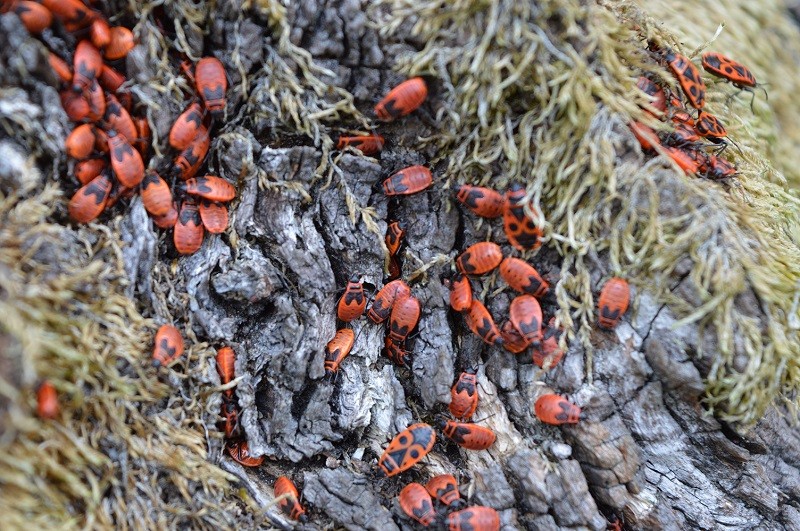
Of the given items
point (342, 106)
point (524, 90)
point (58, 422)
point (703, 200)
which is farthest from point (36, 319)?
point (703, 200)

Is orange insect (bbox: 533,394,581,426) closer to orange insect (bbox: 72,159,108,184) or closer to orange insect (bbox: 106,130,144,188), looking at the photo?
orange insect (bbox: 106,130,144,188)

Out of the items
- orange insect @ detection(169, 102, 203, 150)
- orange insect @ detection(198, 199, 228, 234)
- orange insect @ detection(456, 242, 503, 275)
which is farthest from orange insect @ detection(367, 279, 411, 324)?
orange insect @ detection(169, 102, 203, 150)

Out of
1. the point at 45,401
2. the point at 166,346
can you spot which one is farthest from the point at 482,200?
the point at 45,401

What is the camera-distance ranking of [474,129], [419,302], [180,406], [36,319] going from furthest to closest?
[419,302] → [474,129] → [180,406] → [36,319]

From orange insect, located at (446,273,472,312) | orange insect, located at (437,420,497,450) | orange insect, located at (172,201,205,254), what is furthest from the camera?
orange insect, located at (446,273,472,312)

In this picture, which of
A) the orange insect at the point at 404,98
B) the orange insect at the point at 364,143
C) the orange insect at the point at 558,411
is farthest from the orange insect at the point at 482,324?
the orange insect at the point at 404,98

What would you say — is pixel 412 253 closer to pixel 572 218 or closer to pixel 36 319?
pixel 572 218

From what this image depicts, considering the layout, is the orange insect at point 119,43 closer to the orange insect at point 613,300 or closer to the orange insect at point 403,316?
the orange insect at point 403,316
